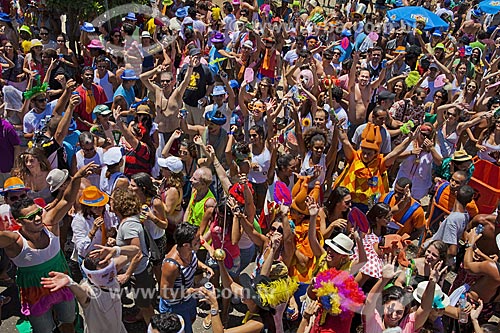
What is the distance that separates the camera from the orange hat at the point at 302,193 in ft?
16.1

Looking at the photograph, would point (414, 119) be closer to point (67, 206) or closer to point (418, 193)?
point (418, 193)

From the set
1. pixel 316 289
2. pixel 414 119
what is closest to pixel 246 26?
pixel 414 119

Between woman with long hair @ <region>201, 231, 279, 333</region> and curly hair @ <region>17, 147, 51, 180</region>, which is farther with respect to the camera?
curly hair @ <region>17, 147, 51, 180</region>

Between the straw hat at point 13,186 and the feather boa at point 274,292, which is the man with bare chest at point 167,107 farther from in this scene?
the feather boa at point 274,292

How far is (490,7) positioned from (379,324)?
39.9ft

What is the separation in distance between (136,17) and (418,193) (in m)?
7.85

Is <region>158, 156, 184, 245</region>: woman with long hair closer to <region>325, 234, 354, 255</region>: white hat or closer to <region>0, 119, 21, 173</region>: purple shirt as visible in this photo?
<region>325, 234, 354, 255</region>: white hat

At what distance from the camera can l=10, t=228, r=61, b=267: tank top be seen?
12.6ft

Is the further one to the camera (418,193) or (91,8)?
(91,8)

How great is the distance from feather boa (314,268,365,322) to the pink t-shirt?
6.8 inches

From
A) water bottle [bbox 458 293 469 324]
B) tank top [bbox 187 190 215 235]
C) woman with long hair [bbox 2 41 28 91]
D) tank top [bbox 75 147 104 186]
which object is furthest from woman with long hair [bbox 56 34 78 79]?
water bottle [bbox 458 293 469 324]

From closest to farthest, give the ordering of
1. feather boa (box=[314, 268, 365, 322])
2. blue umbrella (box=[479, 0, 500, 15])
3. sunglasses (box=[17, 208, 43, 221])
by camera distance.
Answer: feather boa (box=[314, 268, 365, 322]) < sunglasses (box=[17, 208, 43, 221]) < blue umbrella (box=[479, 0, 500, 15])

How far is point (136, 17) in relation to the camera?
11367 millimetres

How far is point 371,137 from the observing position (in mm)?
5977
